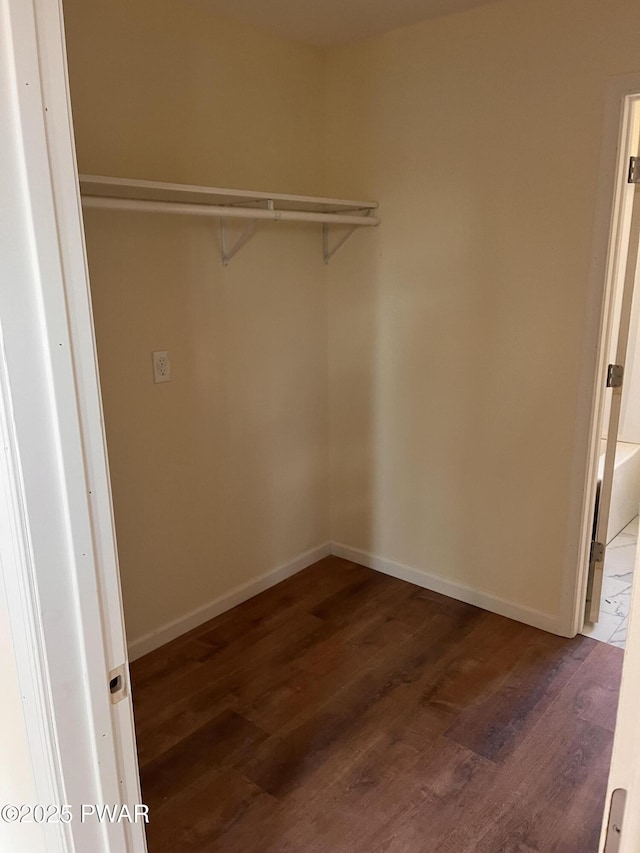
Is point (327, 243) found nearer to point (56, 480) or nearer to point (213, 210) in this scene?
point (213, 210)

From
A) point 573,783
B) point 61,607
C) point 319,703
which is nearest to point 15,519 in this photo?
point 61,607

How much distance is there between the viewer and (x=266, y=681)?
242 cm

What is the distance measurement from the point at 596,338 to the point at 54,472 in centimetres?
205

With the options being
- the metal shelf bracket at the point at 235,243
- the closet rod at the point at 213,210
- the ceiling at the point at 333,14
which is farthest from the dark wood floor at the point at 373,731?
the ceiling at the point at 333,14

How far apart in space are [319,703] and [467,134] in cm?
224

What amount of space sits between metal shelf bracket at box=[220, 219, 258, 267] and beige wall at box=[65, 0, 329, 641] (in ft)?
0.14

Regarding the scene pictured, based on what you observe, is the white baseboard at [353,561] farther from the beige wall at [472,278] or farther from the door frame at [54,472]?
the door frame at [54,472]

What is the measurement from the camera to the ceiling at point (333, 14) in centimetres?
231

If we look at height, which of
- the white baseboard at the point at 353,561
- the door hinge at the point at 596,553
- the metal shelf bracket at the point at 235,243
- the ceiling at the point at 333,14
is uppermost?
the ceiling at the point at 333,14

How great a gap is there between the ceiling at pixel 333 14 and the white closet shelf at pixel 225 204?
25.5 inches

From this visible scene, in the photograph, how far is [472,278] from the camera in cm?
262

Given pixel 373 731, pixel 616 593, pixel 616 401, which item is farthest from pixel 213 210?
pixel 616 593

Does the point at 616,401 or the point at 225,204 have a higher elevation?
the point at 225,204

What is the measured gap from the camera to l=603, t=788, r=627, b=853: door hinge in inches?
23.7
